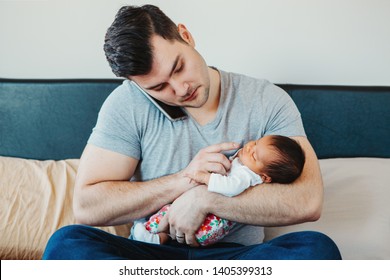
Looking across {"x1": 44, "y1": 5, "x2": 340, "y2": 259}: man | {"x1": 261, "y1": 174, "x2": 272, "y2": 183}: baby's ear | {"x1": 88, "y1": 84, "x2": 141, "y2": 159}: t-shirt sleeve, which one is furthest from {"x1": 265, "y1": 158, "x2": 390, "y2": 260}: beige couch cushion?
{"x1": 88, "y1": 84, "x2": 141, "y2": 159}: t-shirt sleeve

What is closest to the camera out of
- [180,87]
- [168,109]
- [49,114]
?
[180,87]

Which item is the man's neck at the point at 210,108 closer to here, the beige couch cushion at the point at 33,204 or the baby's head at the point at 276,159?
the baby's head at the point at 276,159

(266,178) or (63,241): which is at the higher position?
(266,178)

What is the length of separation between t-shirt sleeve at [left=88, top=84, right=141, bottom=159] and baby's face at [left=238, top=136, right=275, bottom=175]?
305 millimetres

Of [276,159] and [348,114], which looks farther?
[348,114]

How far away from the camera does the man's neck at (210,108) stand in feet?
4.46

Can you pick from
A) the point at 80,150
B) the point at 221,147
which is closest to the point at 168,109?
the point at 221,147

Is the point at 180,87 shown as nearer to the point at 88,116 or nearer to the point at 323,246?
the point at 323,246

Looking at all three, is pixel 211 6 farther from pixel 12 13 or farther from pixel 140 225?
pixel 140 225

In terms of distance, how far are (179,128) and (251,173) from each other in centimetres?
25

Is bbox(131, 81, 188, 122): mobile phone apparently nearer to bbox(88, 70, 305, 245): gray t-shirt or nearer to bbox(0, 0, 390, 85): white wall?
bbox(88, 70, 305, 245): gray t-shirt

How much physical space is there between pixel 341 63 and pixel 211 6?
581 mm

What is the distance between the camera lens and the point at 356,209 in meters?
1.58

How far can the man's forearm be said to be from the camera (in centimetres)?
125
